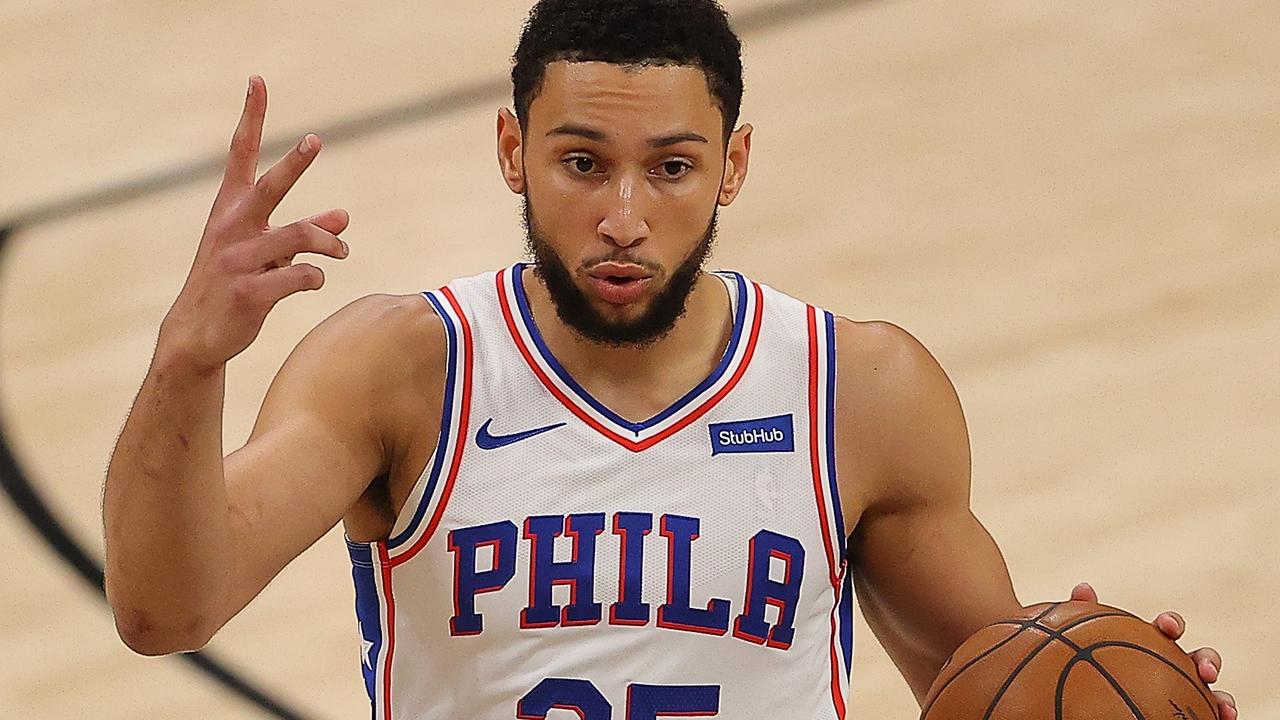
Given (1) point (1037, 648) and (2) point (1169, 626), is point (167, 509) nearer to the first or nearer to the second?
(1) point (1037, 648)

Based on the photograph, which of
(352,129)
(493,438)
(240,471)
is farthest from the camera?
(352,129)

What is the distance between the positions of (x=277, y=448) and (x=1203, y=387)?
462 centimetres

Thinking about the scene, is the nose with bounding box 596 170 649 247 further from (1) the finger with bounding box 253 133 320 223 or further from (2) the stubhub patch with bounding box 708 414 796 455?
(1) the finger with bounding box 253 133 320 223

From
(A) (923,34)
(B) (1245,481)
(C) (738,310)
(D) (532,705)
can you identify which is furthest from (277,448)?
(A) (923,34)

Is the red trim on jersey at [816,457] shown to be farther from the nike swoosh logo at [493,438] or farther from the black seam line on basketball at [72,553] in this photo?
the black seam line on basketball at [72,553]

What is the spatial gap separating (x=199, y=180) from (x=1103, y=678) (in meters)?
5.86

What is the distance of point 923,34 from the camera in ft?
31.6

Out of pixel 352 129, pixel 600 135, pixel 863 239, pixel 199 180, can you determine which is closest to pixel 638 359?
pixel 600 135

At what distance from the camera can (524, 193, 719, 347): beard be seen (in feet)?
11.6

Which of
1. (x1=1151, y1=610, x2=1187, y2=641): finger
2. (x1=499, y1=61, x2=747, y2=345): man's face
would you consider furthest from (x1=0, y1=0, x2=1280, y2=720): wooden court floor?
(x1=499, y1=61, x2=747, y2=345): man's face

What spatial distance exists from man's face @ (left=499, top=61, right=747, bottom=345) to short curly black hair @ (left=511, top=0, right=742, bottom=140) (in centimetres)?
3

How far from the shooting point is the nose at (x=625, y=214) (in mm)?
3400

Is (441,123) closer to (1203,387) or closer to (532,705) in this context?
(1203,387)

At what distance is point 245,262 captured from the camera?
2932 mm
